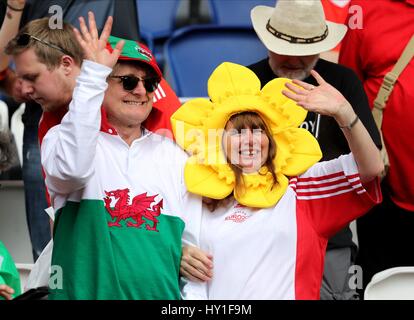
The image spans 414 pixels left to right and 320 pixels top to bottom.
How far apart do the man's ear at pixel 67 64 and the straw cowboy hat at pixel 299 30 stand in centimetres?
83

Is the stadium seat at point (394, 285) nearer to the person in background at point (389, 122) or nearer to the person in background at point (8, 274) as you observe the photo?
the person in background at point (389, 122)

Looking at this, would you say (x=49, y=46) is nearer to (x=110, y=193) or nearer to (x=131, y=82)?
(x=131, y=82)

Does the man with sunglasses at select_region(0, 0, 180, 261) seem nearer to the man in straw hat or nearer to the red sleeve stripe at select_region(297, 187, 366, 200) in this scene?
the man in straw hat

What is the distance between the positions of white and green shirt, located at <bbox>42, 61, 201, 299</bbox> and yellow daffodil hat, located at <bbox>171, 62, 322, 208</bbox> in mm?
103

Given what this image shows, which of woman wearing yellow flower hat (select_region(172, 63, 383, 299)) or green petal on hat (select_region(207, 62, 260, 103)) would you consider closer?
woman wearing yellow flower hat (select_region(172, 63, 383, 299))

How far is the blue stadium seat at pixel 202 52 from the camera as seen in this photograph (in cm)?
536

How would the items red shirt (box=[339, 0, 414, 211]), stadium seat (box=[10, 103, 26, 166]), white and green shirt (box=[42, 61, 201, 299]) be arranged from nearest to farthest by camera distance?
white and green shirt (box=[42, 61, 201, 299]) < red shirt (box=[339, 0, 414, 211]) < stadium seat (box=[10, 103, 26, 166])

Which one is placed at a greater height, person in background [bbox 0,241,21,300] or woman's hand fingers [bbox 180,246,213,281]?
woman's hand fingers [bbox 180,246,213,281]

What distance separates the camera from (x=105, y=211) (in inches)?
120

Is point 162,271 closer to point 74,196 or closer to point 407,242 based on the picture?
point 74,196

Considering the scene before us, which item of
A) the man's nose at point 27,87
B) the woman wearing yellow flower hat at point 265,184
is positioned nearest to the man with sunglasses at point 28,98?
the man's nose at point 27,87

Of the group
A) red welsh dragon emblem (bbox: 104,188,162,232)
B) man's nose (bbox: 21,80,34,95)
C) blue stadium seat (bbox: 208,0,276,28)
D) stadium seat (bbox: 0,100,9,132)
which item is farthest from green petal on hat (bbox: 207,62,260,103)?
blue stadium seat (bbox: 208,0,276,28)

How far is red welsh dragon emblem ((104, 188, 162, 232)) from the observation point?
305cm
